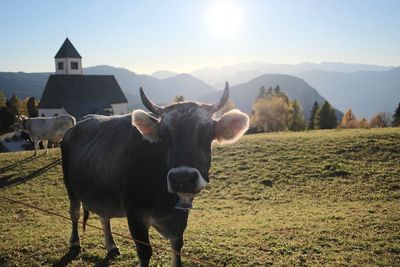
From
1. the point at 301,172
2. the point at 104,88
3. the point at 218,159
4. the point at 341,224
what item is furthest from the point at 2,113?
the point at 341,224

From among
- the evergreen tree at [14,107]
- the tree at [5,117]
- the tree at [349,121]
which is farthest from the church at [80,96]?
the tree at [349,121]

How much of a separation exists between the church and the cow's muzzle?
57.4m

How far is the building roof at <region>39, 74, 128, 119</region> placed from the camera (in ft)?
205

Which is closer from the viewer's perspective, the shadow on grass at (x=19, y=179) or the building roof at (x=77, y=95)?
the shadow on grass at (x=19, y=179)

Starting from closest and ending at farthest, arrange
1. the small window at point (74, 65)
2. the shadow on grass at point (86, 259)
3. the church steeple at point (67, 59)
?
the shadow on grass at point (86, 259), the church steeple at point (67, 59), the small window at point (74, 65)

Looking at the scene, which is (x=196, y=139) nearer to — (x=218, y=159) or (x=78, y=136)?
(x=78, y=136)

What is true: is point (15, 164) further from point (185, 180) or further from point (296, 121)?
point (296, 121)

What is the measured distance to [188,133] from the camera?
498 cm

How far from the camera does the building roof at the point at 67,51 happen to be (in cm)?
7781

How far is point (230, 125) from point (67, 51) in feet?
261

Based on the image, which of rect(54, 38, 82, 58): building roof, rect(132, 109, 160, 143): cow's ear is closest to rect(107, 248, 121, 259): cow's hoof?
rect(132, 109, 160, 143): cow's ear

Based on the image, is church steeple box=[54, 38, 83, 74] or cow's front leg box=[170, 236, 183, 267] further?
church steeple box=[54, 38, 83, 74]

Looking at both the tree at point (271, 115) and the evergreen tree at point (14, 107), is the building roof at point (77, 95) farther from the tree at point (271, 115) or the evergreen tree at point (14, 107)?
the tree at point (271, 115)

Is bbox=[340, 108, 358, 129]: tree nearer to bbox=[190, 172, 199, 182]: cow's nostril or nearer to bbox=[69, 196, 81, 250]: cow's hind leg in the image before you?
bbox=[69, 196, 81, 250]: cow's hind leg
